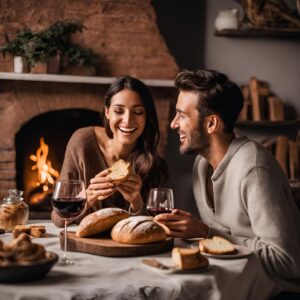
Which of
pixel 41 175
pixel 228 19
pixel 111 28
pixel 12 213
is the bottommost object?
pixel 41 175

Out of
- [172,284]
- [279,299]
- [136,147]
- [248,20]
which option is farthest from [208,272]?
[248,20]

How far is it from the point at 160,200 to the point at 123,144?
1085 mm

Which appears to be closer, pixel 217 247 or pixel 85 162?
pixel 217 247

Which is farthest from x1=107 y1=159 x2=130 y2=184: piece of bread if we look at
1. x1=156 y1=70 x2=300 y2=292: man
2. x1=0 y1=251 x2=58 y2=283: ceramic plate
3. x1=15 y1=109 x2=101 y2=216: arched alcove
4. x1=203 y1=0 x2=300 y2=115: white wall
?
x1=203 y1=0 x2=300 y2=115: white wall

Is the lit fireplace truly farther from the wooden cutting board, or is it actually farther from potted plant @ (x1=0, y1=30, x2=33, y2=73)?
the wooden cutting board

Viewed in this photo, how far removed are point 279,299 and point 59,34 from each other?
3125mm

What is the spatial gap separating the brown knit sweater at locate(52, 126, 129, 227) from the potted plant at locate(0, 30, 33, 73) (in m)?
1.72

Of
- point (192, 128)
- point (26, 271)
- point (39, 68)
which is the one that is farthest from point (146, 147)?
point (39, 68)

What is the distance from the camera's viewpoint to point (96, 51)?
477cm

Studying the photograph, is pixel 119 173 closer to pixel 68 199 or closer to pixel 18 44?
pixel 68 199

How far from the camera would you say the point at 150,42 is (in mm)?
4789

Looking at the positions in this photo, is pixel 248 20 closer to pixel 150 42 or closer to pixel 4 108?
pixel 150 42

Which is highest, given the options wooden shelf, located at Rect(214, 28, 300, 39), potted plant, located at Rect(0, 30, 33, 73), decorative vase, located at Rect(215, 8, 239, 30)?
decorative vase, located at Rect(215, 8, 239, 30)

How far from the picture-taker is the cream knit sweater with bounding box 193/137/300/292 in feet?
6.47
